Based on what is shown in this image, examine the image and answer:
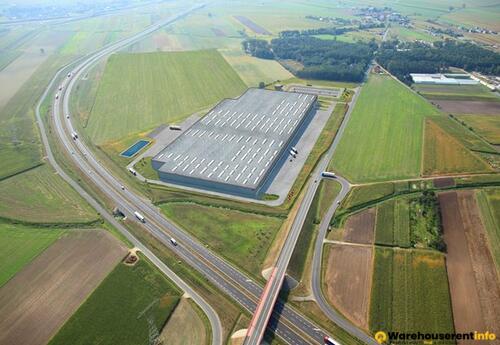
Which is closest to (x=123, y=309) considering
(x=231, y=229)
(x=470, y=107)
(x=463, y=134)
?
(x=231, y=229)

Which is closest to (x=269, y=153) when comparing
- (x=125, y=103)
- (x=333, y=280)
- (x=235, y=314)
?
(x=333, y=280)

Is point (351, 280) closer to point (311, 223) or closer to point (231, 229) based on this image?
point (311, 223)

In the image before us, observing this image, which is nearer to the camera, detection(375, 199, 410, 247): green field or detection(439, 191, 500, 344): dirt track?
detection(439, 191, 500, 344): dirt track

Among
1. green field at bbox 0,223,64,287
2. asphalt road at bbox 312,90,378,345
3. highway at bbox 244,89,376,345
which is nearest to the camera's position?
highway at bbox 244,89,376,345

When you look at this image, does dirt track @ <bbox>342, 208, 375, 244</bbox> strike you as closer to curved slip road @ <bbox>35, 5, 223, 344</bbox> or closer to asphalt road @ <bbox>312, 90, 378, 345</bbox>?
asphalt road @ <bbox>312, 90, 378, 345</bbox>

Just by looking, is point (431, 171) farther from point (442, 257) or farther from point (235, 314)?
point (235, 314)

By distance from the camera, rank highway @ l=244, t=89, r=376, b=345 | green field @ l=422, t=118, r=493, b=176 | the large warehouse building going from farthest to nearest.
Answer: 1. green field @ l=422, t=118, r=493, b=176
2. the large warehouse building
3. highway @ l=244, t=89, r=376, b=345

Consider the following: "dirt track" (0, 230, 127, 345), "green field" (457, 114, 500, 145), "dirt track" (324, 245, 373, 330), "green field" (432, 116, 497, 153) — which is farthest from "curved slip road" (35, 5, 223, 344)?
"green field" (457, 114, 500, 145)
